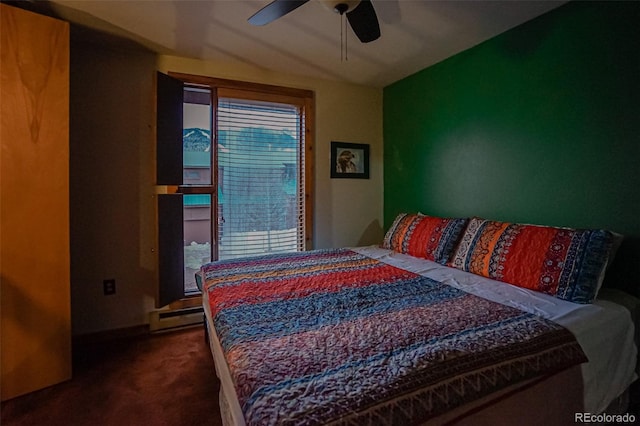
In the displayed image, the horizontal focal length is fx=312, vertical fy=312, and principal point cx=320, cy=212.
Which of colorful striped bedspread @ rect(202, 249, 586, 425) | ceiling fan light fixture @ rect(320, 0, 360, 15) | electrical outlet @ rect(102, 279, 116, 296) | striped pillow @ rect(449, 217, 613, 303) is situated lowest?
electrical outlet @ rect(102, 279, 116, 296)

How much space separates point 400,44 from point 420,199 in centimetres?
139

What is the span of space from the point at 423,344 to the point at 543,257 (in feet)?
3.51

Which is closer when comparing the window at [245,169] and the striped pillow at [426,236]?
the striped pillow at [426,236]

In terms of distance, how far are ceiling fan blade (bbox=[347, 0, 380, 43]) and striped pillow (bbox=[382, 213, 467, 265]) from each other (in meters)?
1.41

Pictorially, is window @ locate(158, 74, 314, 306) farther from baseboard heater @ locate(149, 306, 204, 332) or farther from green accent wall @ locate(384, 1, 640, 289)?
green accent wall @ locate(384, 1, 640, 289)

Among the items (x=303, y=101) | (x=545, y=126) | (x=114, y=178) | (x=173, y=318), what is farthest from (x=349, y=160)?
(x=173, y=318)

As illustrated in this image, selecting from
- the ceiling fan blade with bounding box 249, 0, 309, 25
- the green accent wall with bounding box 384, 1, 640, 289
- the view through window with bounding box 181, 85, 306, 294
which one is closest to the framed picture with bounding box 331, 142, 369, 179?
the view through window with bounding box 181, 85, 306, 294

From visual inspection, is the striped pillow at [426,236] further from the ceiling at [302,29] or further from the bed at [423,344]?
the ceiling at [302,29]

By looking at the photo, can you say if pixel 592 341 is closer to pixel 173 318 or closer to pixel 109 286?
pixel 173 318

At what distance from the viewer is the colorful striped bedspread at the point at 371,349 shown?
80 centimetres

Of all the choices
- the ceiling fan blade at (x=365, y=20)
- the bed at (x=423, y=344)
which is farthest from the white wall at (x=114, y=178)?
the ceiling fan blade at (x=365, y=20)

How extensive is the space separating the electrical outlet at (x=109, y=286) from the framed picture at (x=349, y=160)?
86.8 inches

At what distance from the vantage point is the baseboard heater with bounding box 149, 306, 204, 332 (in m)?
2.66

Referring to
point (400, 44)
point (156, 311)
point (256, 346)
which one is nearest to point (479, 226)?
point (400, 44)
